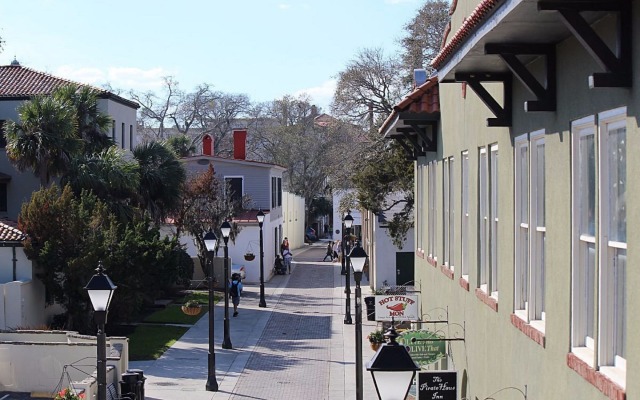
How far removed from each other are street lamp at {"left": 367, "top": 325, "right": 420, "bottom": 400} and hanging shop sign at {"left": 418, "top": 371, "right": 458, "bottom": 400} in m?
6.24

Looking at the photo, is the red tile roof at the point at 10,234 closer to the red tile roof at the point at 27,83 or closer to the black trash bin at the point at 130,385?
the red tile roof at the point at 27,83

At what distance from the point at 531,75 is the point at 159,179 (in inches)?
1175

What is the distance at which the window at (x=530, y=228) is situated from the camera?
9.58 meters

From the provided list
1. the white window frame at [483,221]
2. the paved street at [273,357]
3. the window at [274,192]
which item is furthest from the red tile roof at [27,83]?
the white window frame at [483,221]

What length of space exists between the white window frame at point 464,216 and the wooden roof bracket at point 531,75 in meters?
6.23

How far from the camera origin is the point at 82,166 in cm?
3250

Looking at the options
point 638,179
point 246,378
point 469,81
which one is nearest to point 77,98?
point 246,378

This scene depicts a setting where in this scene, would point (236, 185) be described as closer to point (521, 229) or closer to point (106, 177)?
point (106, 177)

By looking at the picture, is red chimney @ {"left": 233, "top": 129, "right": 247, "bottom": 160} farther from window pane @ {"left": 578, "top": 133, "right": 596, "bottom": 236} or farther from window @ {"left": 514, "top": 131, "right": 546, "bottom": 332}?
window pane @ {"left": 578, "top": 133, "right": 596, "bottom": 236}

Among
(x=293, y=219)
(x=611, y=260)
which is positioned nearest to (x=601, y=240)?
(x=611, y=260)

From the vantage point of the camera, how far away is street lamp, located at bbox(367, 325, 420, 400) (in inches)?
274

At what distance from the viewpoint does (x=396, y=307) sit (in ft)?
60.6

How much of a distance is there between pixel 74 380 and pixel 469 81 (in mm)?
13002

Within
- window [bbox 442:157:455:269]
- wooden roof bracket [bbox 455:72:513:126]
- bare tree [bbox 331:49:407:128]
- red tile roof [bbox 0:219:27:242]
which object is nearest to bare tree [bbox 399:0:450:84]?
bare tree [bbox 331:49:407:128]
